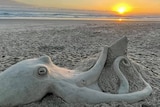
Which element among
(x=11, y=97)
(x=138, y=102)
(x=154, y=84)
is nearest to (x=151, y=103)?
(x=138, y=102)

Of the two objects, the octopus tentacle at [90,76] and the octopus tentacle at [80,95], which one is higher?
the octopus tentacle at [90,76]

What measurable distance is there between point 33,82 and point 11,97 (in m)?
0.34

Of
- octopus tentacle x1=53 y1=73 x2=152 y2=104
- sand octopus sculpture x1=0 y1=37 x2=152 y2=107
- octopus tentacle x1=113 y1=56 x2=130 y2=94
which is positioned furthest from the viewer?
octopus tentacle x1=113 y1=56 x2=130 y2=94

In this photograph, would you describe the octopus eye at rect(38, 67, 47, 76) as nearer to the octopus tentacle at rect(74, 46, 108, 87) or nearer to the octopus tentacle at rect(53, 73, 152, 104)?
the octopus tentacle at rect(53, 73, 152, 104)

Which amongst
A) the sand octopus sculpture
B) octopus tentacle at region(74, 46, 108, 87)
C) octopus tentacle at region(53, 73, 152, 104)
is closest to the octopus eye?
the sand octopus sculpture

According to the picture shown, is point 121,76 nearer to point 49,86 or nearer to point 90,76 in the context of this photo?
point 90,76

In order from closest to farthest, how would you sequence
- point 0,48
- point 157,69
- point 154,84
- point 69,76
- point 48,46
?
point 69,76, point 154,84, point 157,69, point 0,48, point 48,46

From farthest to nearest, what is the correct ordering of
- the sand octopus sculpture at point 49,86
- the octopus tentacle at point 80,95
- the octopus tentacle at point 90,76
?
the octopus tentacle at point 90,76
the octopus tentacle at point 80,95
the sand octopus sculpture at point 49,86

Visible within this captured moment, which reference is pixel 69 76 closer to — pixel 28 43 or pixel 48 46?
pixel 48 46

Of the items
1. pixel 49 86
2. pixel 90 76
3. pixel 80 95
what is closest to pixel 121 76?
pixel 90 76

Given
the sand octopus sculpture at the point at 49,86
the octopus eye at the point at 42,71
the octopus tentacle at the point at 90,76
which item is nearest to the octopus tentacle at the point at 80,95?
the sand octopus sculpture at the point at 49,86

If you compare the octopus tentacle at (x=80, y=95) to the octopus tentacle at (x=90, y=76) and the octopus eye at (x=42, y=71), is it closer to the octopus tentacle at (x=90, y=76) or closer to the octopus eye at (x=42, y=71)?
the octopus tentacle at (x=90, y=76)

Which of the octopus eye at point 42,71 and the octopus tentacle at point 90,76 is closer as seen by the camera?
the octopus eye at point 42,71

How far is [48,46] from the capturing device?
31.3ft
